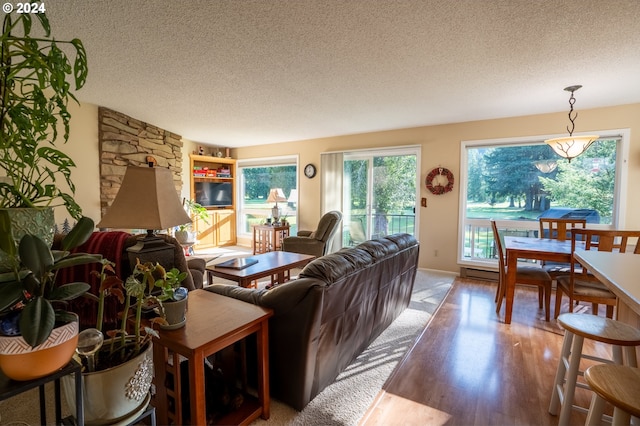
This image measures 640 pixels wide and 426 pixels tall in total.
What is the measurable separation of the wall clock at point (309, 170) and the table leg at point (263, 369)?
4576 millimetres

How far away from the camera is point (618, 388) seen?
3.01 ft

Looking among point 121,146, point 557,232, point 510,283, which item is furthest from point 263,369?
point 121,146

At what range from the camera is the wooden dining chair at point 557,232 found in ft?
9.88

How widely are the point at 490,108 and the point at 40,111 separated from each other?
437cm

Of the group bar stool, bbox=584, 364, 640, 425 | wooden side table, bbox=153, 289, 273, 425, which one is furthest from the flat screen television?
bar stool, bbox=584, 364, 640, 425

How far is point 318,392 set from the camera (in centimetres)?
180

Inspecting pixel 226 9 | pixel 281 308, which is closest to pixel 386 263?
pixel 281 308

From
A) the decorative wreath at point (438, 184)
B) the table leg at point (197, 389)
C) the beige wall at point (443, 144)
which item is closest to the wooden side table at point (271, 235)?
the beige wall at point (443, 144)

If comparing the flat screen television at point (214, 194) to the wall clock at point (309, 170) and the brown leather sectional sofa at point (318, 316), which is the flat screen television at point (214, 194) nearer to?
the wall clock at point (309, 170)

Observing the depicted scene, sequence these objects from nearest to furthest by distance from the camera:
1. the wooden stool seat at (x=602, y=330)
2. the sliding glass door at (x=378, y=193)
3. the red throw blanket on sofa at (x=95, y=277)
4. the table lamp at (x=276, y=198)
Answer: the wooden stool seat at (x=602, y=330) < the red throw blanket on sofa at (x=95, y=277) < the sliding glass door at (x=378, y=193) < the table lamp at (x=276, y=198)

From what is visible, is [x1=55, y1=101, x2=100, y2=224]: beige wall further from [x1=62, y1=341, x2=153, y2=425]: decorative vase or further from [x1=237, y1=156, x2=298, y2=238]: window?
[x1=62, y1=341, x2=153, y2=425]: decorative vase

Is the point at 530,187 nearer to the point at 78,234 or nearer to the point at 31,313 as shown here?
the point at 78,234

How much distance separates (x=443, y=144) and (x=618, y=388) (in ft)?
13.6

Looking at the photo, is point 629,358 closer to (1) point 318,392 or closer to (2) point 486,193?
(1) point 318,392
